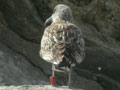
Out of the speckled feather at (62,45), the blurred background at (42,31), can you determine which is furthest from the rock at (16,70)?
the speckled feather at (62,45)

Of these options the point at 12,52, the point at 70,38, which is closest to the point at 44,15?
the point at 12,52

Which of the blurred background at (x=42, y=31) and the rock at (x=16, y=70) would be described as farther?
the blurred background at (x=42, y=31)

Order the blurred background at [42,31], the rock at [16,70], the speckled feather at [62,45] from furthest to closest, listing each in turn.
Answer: the blurred background at [42,31] → the rock at [16,70] → the speckled feather at [62,45]

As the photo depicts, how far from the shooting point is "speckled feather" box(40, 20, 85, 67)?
351 inches

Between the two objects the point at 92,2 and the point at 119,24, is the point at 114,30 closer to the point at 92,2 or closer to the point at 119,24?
the point at 119,24

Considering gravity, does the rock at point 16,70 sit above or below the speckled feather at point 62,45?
below

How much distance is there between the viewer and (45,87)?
9641mm

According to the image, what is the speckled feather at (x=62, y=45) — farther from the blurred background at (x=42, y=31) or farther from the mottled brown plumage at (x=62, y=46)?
the blurred background at (x=42, y=31)

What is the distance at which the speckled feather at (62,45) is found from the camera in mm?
8906

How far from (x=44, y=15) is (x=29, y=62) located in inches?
63.0

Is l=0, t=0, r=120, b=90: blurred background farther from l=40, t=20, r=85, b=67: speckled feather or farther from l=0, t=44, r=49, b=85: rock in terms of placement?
l=40, t=20, r=85, b=67: speckled feather

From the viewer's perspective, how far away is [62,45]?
9.10 metres

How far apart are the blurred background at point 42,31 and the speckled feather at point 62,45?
271 centimetres

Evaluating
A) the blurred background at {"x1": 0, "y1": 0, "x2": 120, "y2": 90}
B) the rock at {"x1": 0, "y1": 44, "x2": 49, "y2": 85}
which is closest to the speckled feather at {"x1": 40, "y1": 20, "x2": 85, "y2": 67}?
the rock at {"x1": 0, "y1": 44, "x2": 49, "y2": 85}
